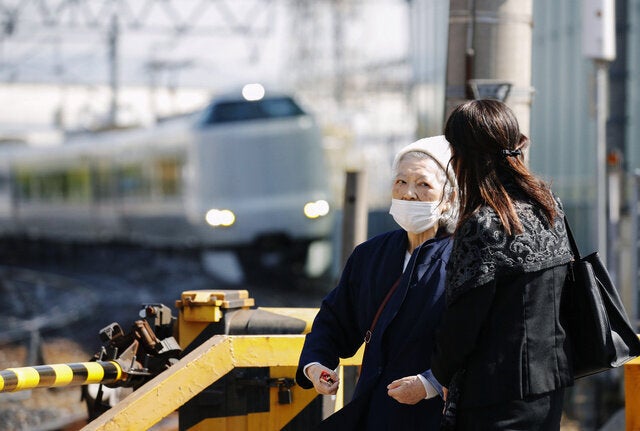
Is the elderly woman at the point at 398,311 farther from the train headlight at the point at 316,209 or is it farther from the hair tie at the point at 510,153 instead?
the train headlight at the point at 316,209

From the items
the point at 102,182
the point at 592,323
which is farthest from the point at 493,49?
the point at 102,182

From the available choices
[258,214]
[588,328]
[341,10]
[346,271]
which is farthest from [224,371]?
[341,10]

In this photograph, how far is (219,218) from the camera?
56.0 feet

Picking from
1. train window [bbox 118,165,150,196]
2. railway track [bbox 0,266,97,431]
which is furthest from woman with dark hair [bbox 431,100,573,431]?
train window [bbox 118,165,150,196]

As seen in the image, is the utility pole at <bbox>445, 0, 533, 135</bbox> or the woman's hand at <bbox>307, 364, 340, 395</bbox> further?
the utility pole at <bbox>445, 0, 533, 135</bbox>

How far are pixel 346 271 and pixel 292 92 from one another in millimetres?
15310

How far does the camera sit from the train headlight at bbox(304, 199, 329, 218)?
1784 cm

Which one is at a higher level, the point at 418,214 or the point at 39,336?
the point at 418,214

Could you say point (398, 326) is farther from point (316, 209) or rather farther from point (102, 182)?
point (102, 182)

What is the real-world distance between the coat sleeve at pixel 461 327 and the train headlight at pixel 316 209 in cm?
1512

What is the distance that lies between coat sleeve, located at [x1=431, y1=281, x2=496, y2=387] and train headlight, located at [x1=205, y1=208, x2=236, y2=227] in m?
14.2

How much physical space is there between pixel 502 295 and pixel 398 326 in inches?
16.0

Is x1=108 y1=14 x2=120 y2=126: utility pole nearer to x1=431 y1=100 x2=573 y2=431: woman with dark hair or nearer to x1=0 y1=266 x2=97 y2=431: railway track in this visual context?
x1=0 y1=266 x2=97 y2=431: railway track

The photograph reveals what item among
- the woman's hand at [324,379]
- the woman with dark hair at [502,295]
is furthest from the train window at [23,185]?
the woman with dark hair at [502,295]
